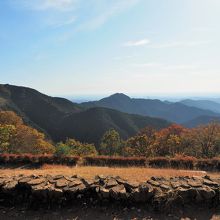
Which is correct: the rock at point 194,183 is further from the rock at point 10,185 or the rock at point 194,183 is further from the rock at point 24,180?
the rock at point 10,185

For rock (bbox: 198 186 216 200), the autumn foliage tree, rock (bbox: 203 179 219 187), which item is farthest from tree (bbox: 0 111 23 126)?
rock (bbox: 198 186 216 200)

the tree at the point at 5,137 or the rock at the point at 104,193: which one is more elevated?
the rock at the point at 104,193

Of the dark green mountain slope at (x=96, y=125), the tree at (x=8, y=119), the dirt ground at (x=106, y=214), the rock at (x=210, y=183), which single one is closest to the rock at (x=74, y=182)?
the dirt ground at (x=106, y=214)

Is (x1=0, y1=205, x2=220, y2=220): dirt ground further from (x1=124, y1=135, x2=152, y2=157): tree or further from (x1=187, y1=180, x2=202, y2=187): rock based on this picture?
(x1=124, y1=135, x2=152, y2=157): tree

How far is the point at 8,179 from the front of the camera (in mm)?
12281

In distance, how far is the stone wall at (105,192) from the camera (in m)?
10.9

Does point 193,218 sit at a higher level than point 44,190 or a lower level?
lower

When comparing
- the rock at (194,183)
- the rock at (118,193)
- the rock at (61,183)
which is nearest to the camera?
the rock at (118,193)

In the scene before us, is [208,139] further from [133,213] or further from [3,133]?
[133,213]

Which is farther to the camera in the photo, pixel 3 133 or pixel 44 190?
pixel 3 133

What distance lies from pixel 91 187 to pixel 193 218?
390cm

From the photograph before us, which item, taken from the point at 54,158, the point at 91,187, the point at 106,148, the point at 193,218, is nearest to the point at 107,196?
the point at 91,187

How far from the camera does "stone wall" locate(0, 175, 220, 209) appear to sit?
10.9 meters

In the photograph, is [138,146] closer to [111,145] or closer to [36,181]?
[111,145]
